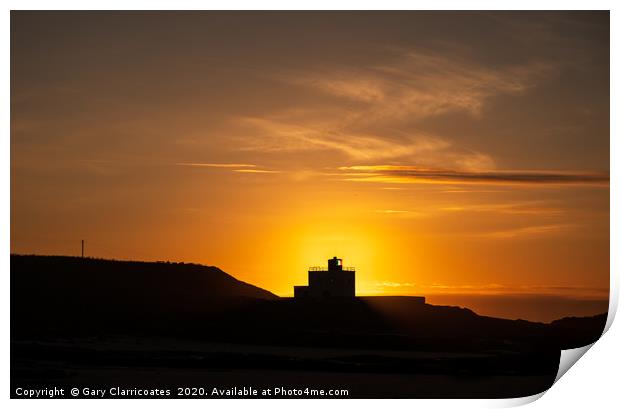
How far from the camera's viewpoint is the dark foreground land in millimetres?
13008

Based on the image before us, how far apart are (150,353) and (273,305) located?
595 centimetres

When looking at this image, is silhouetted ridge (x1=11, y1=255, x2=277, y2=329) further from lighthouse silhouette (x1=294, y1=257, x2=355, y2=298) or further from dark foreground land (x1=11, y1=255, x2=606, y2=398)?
lighthouse silhouette (x1=294, y1=257, x2=355, y2=298)

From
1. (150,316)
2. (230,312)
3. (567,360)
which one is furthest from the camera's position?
(230,312)

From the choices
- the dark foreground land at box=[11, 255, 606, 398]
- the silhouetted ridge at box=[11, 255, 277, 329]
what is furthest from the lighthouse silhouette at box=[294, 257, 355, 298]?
the silhouetted ridge at box=[11, 255, 277, 329]

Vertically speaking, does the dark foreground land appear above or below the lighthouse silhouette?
below

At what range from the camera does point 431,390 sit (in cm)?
1262

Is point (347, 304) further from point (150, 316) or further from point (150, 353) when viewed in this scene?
point (150, 353)

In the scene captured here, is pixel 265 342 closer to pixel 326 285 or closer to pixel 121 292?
pixel 326 285

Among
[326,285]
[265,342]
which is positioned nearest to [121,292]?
[326,285]

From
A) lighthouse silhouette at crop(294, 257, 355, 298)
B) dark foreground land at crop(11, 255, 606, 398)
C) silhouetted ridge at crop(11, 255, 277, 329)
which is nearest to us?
dark foreground land at crop(11, 255, 606, 398)

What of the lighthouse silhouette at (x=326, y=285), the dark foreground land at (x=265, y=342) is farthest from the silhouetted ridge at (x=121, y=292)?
the lighthouse silhouette at (x=326, y=285)

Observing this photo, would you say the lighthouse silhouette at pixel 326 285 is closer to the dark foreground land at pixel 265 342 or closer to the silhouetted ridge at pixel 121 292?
the dark foreground land at pixel 265 342

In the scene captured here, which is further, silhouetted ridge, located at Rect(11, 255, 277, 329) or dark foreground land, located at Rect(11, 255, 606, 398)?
silhouetted ridge, located at Rect(11, 255, 277, 329)
